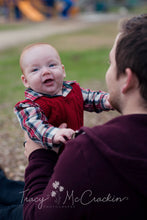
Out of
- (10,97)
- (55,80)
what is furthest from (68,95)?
(10,97)

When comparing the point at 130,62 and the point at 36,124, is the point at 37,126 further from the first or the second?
the point at 130,62

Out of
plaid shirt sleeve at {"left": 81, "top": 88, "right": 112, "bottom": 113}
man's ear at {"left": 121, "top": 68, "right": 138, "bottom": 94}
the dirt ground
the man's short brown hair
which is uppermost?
the man's short brown hair

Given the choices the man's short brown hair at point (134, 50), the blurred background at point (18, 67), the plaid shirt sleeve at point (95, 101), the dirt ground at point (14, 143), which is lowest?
the blurred background at point (18, 67)

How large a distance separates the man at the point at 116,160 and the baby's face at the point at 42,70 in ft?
2.81

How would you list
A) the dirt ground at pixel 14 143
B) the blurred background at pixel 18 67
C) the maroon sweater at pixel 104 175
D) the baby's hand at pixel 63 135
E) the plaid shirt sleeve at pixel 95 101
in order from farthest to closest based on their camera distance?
the blurred background at pixel 18 67, the dirt ground at pixel 14 143, the plaid shirt sleeve at pixel 95 101, the baby's hand at pixel 63 135, the maroon sweater at pixel 104 175

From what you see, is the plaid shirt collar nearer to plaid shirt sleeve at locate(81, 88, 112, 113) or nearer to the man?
plaid shirt sleeve at locate(81, 88, 112, 113)

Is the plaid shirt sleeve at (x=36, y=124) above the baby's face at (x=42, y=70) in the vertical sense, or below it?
below

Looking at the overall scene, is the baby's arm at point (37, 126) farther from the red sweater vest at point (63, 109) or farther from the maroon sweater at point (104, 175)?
the maroon sweater at point (104, 175)

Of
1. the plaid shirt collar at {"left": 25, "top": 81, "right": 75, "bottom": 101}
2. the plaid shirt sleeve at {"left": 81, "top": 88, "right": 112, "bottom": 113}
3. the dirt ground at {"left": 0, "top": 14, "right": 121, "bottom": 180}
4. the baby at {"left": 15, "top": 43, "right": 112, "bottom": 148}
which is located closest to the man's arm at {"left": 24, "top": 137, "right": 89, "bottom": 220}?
the baby at {"left": 15, "top": 43, "right": 112, "bottom": 148}

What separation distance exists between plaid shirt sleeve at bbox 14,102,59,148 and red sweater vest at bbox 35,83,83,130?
59 millimetres

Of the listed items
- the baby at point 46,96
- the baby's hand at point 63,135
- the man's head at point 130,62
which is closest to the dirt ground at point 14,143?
the baby at point 46,96

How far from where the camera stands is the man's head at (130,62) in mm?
1273

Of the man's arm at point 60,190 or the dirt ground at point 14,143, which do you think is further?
the dirt ground at point 14,143

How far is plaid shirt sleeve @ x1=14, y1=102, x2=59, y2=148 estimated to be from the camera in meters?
1.85
